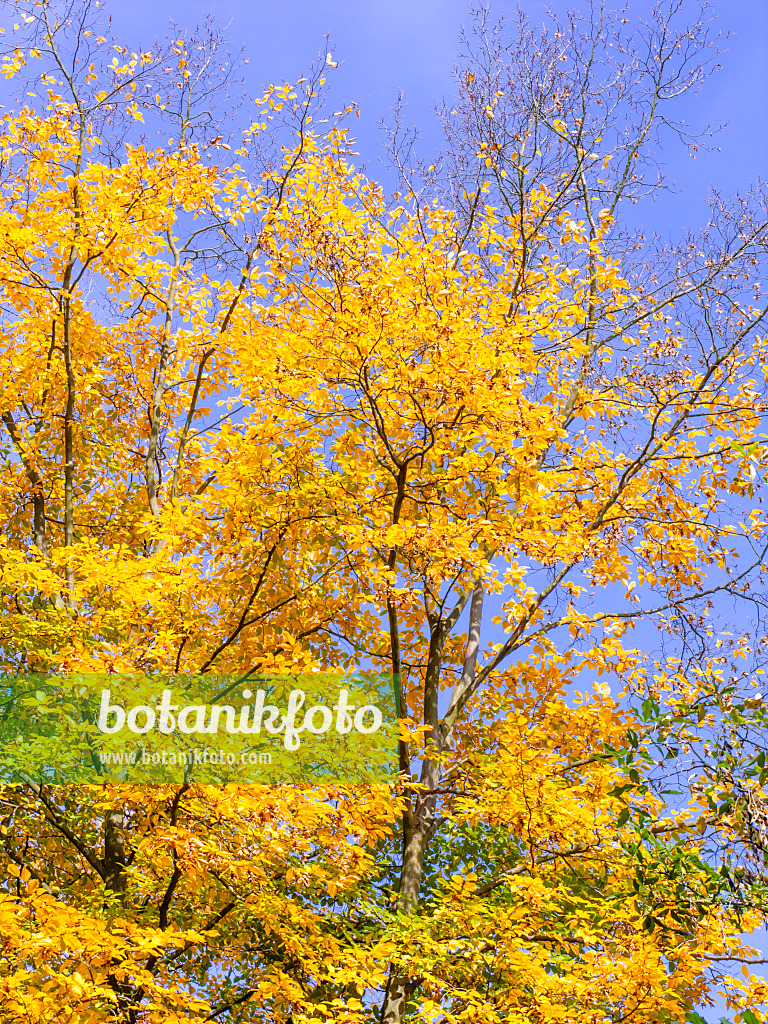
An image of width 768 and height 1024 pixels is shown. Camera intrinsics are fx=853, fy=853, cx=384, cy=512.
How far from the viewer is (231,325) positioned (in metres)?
11.5

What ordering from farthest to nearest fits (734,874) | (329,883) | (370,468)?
1. (370,468)
2. (329,883)
3. (734,874)

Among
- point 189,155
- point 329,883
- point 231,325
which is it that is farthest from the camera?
point 231,325

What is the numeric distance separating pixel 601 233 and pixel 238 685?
7.99m

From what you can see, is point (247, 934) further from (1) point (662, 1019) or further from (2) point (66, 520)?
(2) point (66, 520)

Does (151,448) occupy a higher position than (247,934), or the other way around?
(151,448)

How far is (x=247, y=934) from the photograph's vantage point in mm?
8289

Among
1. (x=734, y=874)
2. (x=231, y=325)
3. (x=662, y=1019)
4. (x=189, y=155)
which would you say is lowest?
(x=662, y=1019)

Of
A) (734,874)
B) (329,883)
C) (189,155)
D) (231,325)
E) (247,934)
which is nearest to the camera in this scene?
(734,874)

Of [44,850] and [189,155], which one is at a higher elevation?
[189,155]

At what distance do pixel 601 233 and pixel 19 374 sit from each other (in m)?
8.13

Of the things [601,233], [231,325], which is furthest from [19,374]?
[601,233]

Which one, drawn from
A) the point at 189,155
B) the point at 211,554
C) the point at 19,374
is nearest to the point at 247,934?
the point at 211,554

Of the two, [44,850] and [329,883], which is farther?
[44,850]

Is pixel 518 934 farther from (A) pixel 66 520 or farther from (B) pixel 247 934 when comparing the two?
(A) pixel 66 520
